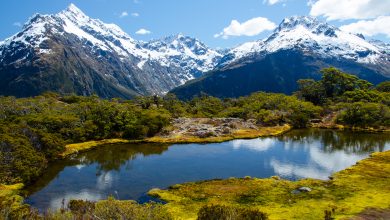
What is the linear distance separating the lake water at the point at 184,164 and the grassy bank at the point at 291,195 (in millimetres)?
6414

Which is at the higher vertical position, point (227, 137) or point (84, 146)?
point (227, 137)

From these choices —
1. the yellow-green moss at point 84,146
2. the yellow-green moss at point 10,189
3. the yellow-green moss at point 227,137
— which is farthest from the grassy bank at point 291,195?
the yellow-green moss at point 227,137

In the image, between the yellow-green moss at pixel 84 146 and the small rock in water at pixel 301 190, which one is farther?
the yellow-green moss at pixel 84 146

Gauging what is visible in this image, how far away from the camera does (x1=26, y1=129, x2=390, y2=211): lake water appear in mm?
80562

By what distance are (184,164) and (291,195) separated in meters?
37.7

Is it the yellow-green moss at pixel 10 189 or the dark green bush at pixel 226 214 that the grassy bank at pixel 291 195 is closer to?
the dark green bush at pixel 226 214

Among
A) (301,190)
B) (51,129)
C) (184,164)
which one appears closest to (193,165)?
(184,164)

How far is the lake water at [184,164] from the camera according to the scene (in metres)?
80.6

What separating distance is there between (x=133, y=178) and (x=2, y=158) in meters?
28.2

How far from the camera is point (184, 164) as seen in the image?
103 metres

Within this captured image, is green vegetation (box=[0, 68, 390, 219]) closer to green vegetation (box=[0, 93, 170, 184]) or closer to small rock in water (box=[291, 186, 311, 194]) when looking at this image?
green vegetation (box=[0, 93, 170, 184])

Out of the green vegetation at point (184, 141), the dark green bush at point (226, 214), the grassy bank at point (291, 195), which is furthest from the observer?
the grassy bank at point (291, 195)

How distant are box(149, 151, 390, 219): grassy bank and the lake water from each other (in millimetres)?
6414

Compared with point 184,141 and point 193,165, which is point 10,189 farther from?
point 184,141
